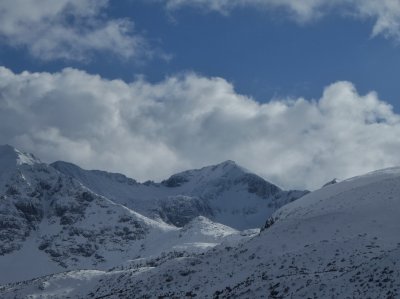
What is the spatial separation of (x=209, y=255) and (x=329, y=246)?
58.5 ft

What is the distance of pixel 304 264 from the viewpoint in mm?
59969

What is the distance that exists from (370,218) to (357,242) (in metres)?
9.20

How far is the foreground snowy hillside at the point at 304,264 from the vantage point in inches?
1758

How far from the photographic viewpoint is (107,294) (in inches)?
2921

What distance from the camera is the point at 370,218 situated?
236 ft

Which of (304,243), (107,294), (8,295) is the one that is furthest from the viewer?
(8,295)

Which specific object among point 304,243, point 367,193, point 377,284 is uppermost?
point 367,193

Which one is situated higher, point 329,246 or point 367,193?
point 367,193

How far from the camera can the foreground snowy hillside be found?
4466 centimetres

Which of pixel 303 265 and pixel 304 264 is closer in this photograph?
pixel 303 265

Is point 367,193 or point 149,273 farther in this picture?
point 367,193

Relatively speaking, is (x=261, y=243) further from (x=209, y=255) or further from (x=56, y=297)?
(x=56, y=297)

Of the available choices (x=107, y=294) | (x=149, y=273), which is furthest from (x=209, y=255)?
(x=107, y=294)

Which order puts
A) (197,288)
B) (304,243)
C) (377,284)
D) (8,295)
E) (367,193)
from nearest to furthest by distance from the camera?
(377,284), (197,288), (304,243), (367,193), (8,295)
